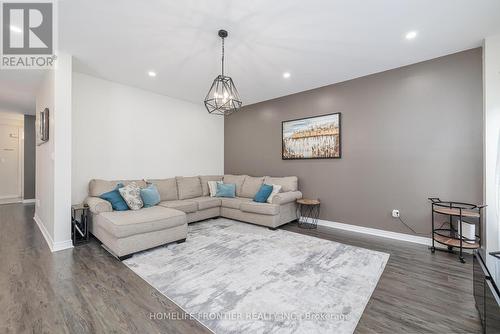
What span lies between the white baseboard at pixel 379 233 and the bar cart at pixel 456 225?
8.4 inches

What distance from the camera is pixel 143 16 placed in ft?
7.29

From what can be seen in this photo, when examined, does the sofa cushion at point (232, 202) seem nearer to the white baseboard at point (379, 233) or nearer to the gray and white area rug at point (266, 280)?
the gray and white area rug at point (266, 280)

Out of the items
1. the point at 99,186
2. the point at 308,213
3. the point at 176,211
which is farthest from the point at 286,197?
the point at 99,186

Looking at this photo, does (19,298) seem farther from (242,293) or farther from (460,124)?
(460,124)

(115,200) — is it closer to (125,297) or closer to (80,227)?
(80,227)

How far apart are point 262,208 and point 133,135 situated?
116 inches

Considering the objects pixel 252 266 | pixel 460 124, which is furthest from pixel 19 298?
pixel 460 124

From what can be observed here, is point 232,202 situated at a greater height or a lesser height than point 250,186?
lesser

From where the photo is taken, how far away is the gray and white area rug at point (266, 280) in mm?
1608

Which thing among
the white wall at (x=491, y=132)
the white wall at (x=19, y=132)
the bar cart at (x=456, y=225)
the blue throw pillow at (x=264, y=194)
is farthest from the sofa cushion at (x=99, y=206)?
the white wall at (x=19, y=132)

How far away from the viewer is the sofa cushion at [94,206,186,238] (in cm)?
259

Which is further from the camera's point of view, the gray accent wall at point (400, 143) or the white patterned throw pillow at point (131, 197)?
the white patterned throw pillow at point (131, 197)

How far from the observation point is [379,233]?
11.5 ft

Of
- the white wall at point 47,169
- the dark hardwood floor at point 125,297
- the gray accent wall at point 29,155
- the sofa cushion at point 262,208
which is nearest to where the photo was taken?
the dark hardwood floor at point 125,297
